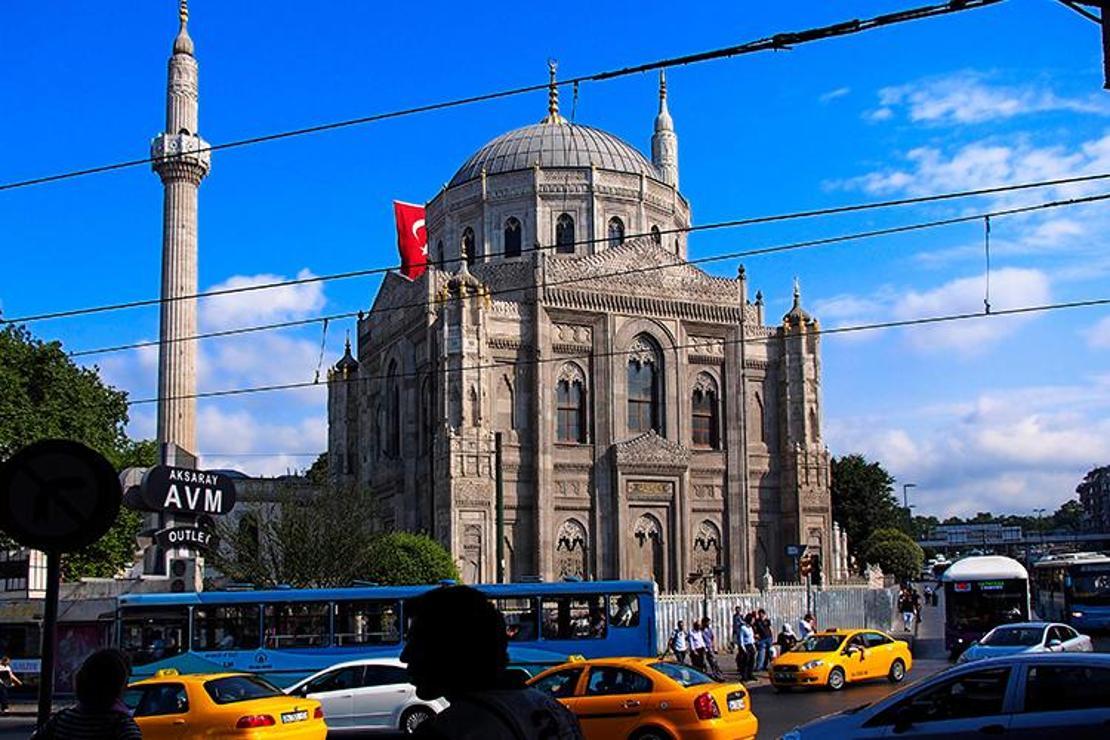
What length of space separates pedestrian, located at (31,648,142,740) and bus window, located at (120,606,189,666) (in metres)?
19.7

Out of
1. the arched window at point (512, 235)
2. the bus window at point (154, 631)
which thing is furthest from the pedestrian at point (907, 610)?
the bus window at point (154, 631)

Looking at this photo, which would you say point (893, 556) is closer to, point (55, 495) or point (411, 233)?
point (411, 233)

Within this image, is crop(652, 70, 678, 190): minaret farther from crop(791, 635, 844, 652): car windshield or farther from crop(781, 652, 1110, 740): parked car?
crop(781, 652, 1110, 740): parked car

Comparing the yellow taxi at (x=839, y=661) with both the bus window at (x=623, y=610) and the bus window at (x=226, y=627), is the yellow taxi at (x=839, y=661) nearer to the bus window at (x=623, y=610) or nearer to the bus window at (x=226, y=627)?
the bus window at (x=623, y=610)

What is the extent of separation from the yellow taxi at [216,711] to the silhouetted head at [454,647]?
11685 millimetres

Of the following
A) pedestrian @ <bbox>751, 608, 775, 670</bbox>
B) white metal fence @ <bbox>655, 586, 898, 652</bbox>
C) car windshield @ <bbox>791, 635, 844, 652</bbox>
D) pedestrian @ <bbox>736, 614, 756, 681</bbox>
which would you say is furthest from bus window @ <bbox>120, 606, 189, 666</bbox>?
white metal fence @ <bbox>655, 586, 898, 652</bbox>

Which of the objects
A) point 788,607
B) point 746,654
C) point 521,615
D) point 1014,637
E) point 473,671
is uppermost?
point 473,671

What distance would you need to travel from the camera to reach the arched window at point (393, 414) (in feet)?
164

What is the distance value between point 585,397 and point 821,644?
21.6 m

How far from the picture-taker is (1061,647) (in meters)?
21.7

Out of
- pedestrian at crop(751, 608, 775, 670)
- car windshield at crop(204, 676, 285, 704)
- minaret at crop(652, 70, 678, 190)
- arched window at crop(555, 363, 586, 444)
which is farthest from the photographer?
minaret at crop(652, 70, 678, 190)

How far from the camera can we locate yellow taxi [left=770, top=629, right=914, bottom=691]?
25203 mm

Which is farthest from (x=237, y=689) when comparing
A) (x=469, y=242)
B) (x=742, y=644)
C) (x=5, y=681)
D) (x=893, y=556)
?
(x=893, y=556)

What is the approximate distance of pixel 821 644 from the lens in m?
25.9
